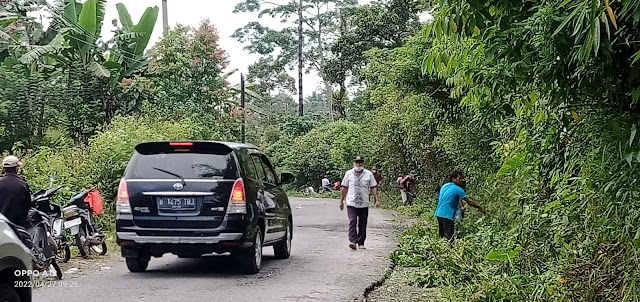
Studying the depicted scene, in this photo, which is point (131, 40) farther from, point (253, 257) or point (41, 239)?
point (253, 257)

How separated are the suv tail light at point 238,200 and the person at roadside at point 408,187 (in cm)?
1835

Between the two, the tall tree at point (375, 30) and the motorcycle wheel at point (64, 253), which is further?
the tall tree at point (375, 30)

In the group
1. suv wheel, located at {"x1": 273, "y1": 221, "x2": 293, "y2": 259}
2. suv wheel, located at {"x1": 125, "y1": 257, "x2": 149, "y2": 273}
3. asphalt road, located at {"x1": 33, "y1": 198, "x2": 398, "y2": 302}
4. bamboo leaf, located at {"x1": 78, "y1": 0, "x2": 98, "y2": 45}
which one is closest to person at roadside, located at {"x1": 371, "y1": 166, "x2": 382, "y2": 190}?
bamboo leaf, located at {"x1": 78, "y1": 0, "x2": 98, "y2": 45}

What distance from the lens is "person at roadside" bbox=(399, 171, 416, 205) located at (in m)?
27.8

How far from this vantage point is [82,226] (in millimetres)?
11883

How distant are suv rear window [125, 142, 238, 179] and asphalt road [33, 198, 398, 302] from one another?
1.42 metres

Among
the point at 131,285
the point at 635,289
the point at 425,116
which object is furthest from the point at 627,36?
the point at 425,116

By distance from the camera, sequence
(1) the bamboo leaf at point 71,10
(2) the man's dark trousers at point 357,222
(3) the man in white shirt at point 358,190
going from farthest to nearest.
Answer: (1) the bamboo leaf at point 71,10, (2) the man's dark trousers at point 357,222, (3) the man in white shirt at point 358,190

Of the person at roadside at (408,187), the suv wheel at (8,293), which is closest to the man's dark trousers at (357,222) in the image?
the suv wheel at (8,293)

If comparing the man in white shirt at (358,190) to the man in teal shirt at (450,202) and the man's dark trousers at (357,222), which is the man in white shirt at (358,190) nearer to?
the man's dark trousers at (357,222)

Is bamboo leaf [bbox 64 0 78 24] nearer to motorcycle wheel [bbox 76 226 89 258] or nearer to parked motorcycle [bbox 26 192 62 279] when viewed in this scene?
motorcycle wheel [bbox 76 226 89 258]

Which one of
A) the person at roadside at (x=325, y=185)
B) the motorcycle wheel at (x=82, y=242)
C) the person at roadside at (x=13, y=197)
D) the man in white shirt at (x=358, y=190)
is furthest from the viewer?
the person at roadside at (x=325, y=185)

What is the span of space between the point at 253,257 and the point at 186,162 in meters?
1.63

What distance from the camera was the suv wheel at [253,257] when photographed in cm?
1005
